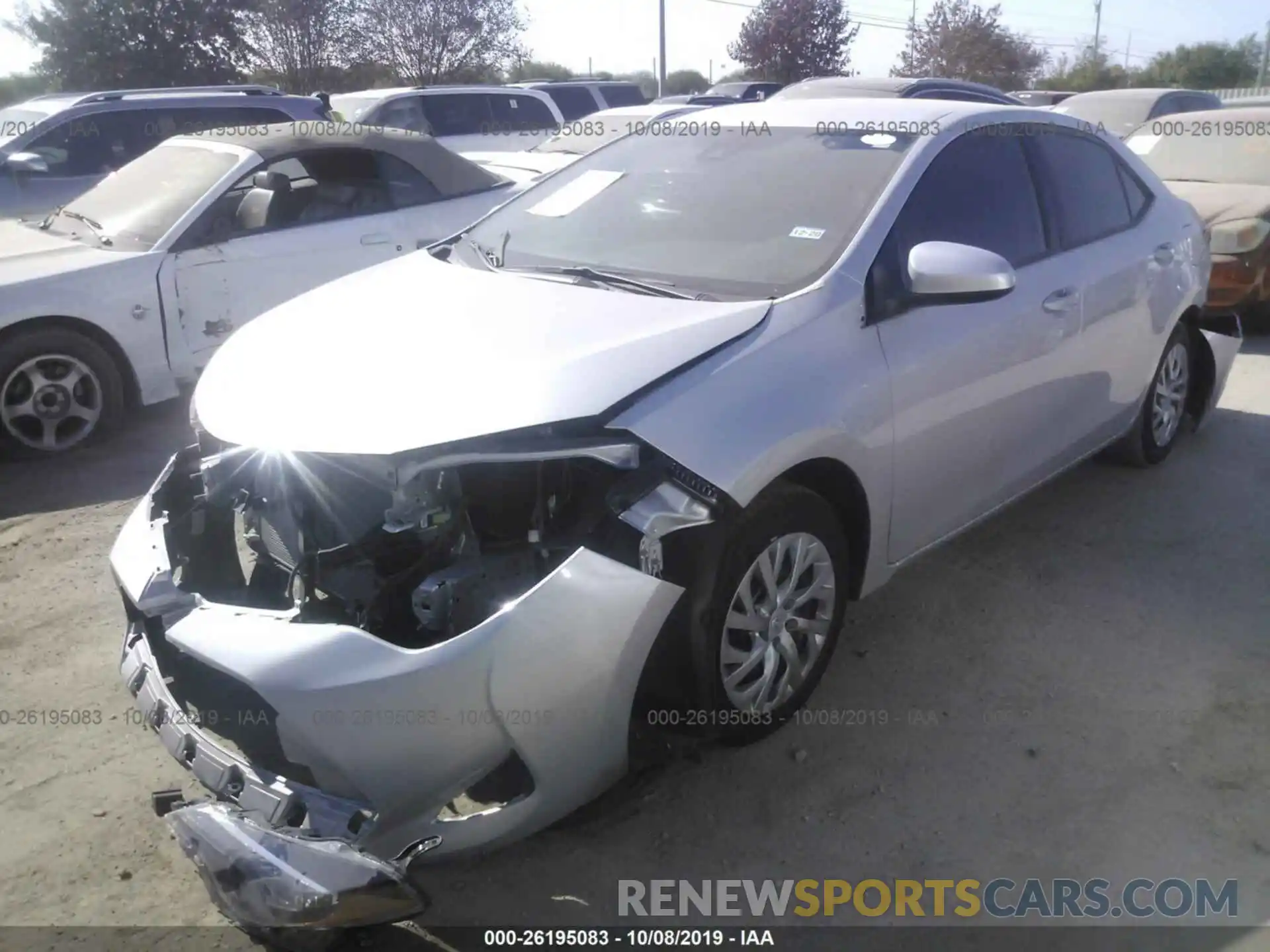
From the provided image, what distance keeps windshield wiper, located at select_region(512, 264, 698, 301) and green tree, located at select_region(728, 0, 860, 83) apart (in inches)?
1203

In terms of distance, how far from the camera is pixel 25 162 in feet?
28.1

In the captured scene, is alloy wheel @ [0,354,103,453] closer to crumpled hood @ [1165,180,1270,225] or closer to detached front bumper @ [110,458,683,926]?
detached front bumper @ [110,458,683,926]

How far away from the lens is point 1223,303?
7.85 m

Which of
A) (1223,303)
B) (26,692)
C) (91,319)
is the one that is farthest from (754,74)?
(26,692)

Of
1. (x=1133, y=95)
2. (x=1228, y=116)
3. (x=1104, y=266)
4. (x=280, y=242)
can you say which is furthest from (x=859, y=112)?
(x=1133, y=95)

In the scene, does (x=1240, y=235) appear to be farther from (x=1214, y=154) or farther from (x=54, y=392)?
(x=54, y=392)

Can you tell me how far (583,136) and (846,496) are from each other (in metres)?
8.45

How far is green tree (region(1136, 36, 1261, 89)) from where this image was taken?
46.8m

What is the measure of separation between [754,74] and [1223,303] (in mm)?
27999

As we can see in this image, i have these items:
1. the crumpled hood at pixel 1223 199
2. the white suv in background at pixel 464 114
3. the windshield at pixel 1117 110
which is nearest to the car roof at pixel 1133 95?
→ the windshield at pixel 1117 110

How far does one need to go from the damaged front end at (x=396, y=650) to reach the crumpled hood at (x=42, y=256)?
3.45 metres

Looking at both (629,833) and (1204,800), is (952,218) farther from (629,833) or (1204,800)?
(629,833)

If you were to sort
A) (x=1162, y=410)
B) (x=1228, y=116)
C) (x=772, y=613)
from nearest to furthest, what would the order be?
(x=772, y=613) → (x=1162, y=410) → (x=1228, y=116)

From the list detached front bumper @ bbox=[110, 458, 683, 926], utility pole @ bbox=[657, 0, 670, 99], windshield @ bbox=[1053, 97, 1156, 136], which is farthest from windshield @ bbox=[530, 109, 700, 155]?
utility pole @ bbox=[657, 0, 670, 99]
